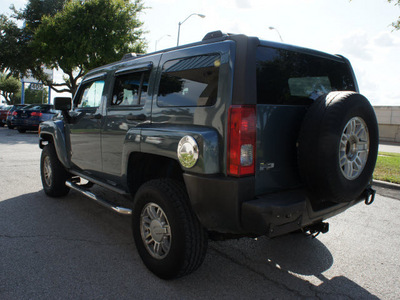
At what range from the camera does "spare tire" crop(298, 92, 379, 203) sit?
236cm

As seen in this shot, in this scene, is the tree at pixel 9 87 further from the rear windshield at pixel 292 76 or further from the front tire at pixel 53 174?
the rear windshield at pixel 292 76

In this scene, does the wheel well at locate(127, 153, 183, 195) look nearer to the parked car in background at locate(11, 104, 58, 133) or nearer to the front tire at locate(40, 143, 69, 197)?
the front tire at locate(40, 143, 69, 197)

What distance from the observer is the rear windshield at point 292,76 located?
8.29ft

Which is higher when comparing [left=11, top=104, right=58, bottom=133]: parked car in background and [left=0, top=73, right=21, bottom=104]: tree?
[left=0, top=73, right=21, bottom=104]: tree

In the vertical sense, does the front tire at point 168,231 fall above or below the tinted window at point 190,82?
below

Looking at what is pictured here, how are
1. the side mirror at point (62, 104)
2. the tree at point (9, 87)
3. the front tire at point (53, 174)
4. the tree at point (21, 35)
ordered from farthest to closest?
the tree at point (9, 87), the tree at point (21, 35), the front tire at point (53, 174), the side mirror at point (62, 104)

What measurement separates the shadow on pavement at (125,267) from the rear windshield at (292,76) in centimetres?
150

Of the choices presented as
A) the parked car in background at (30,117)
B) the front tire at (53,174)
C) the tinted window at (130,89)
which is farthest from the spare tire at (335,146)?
the parked car in background at (30,117)

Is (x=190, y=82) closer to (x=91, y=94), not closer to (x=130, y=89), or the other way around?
(x=130, y=89)

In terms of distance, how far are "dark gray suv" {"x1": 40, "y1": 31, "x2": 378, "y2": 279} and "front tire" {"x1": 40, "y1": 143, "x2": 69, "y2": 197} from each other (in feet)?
6.99

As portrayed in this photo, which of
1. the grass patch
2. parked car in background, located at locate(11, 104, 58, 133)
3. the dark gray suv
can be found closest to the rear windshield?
the dark gray suv

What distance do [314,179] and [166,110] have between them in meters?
1.34

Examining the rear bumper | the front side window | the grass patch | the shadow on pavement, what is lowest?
the shadow on pavement

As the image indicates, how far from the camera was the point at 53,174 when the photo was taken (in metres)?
4.93
